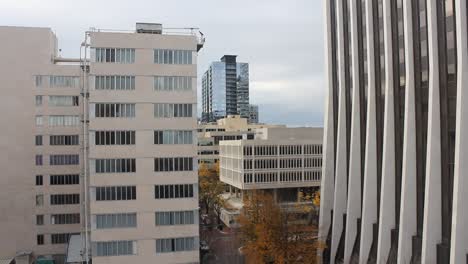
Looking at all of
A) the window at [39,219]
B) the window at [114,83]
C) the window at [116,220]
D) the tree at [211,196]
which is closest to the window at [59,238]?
the window at [39,219]

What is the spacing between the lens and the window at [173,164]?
38875mm

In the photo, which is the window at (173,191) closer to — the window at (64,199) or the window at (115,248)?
the window at (115,248)

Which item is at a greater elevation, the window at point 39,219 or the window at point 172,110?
the window at point 172,110

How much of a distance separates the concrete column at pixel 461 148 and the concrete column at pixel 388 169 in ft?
29.3

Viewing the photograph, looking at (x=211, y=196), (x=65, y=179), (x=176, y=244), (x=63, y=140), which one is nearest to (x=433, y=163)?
(x=176, y=244)

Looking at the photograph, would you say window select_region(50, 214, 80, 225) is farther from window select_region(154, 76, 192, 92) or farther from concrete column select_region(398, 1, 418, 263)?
concrete column select_region(398, 1, 418, 263)

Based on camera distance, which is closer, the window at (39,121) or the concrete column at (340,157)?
the concrete column at (340,157)

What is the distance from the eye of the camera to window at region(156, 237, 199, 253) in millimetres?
38906

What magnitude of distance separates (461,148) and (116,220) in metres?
27.0

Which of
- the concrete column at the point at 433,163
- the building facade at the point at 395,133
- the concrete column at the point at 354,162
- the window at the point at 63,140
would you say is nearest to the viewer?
the building facade at the point at 395,133

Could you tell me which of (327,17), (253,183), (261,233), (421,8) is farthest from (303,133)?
(421,8)

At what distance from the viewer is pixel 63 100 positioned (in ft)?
218

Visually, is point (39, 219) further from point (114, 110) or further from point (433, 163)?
point (433, 163)

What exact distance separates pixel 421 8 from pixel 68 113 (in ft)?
161
